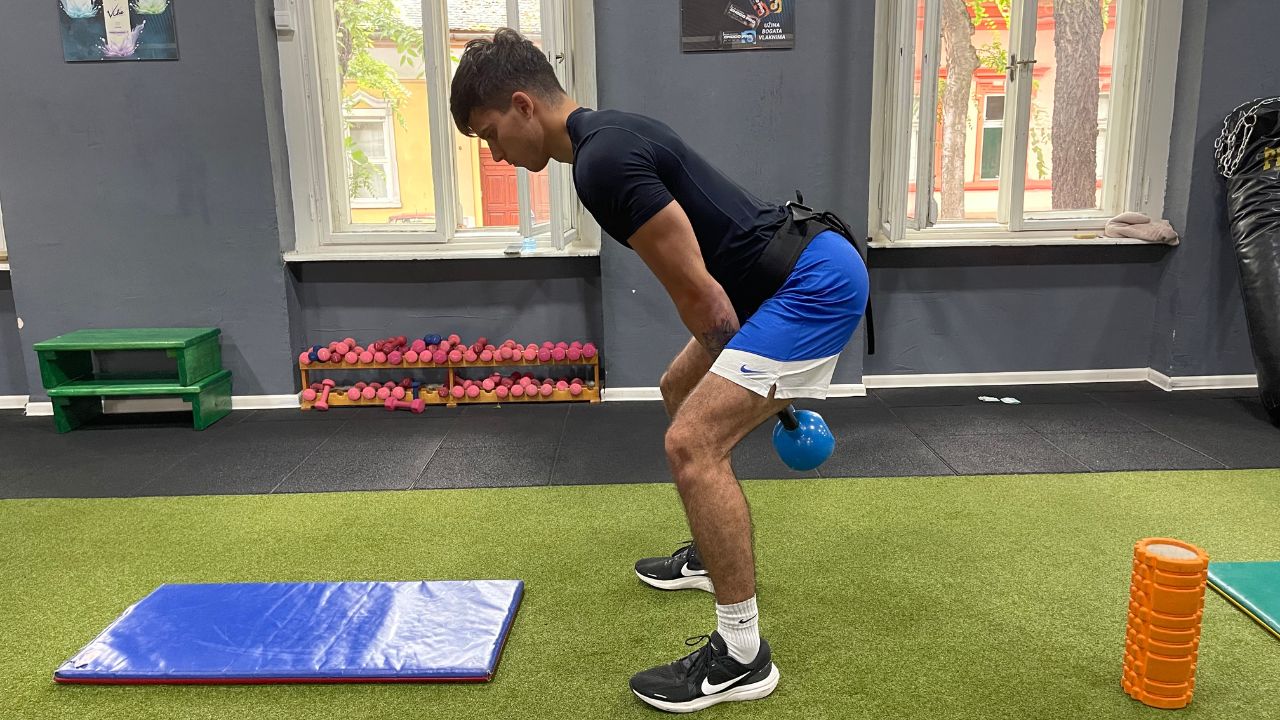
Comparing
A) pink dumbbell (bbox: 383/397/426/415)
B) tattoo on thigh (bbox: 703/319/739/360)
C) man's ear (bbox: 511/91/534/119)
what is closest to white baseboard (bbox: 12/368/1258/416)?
pink dumbbell (bbox: 383/397/426/415)

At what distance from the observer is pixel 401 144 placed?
4516mm

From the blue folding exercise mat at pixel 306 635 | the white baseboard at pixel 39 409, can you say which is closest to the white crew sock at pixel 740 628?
the blue folding exercise mat at pixel 306 635

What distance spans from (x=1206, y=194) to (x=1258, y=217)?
0.39 m

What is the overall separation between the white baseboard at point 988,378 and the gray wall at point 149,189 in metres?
3.12

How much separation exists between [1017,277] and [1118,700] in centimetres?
304

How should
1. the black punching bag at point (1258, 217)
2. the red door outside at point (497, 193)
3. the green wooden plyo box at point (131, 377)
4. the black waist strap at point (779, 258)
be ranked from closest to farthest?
the black waist strap at point (779, 258)
the black punching bag at point (1258, 217)
the green wooden plyo box at point (131, 377)
the red door outside at point (497, 193)

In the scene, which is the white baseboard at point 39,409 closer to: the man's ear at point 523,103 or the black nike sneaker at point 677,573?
the black nike sneaker at point 677,573

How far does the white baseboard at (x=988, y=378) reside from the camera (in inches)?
178

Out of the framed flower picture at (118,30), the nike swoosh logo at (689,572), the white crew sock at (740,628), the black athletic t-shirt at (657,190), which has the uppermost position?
the framed flower picture at (118,30)

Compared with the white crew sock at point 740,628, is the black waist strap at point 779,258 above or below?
above

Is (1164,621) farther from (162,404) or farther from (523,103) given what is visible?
(162,404)

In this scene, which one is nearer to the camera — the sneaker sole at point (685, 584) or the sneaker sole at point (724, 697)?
the sneaker sole at point (724, 697)

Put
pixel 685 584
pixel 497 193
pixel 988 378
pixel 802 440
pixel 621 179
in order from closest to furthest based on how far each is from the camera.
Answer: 1. pixel 621 179
2. pixel 802 440
3. pixel 685 584
4. pixel 988 378
5. pixel 497 193

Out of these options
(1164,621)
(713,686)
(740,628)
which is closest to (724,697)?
(713,686)
